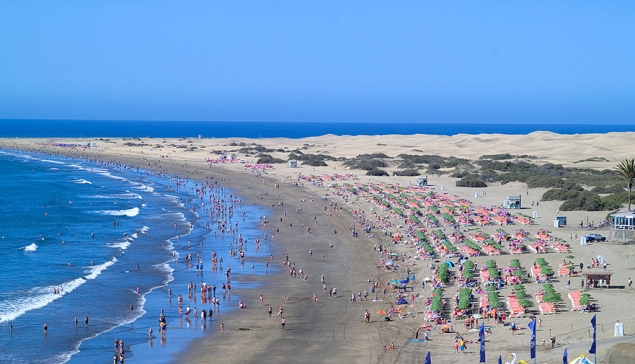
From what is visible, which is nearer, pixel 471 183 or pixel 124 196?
pixel 124 196

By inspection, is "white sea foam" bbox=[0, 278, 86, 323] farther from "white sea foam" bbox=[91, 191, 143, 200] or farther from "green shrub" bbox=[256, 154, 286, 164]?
"green shrub" bbox=[256, 154, 286, 164]

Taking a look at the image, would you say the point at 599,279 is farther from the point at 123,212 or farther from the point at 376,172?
the point at 376,172

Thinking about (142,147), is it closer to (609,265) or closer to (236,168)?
(236,168)

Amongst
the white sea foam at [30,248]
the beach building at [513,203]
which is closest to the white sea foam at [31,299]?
the white sea foam at [30,248]

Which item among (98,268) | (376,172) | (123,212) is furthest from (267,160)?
(98,268)

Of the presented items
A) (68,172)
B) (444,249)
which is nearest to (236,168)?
(68,172)

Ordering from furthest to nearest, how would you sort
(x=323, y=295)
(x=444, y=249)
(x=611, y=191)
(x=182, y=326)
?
(x=611, y=191) < (x=444, y=249) < (x=323, y=295) < (x=182, y=326)

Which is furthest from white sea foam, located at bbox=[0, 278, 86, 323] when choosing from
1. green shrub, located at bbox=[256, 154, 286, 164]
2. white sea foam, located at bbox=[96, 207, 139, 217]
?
green shrub, located at bbox=[256, 154, 286, 164]

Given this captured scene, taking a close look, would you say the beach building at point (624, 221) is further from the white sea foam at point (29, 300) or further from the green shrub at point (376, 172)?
the green shrub at point (376, 172)
